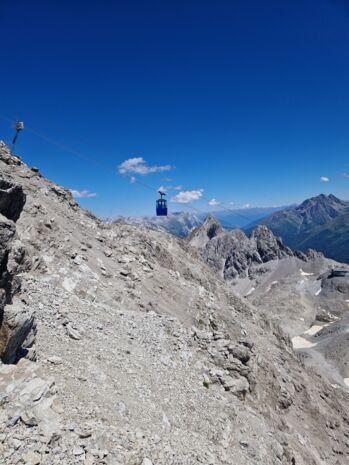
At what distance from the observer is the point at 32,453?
36.1 ft

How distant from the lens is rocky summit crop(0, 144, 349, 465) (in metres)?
13.0

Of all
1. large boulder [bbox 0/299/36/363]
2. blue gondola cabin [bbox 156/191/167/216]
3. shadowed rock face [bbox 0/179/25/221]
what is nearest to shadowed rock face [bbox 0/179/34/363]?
large boulder [bbox 0/299/36/363]

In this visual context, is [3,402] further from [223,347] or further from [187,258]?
[187,258]

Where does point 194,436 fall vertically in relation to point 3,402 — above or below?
below

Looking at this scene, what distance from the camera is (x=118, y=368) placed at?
19.2 metres

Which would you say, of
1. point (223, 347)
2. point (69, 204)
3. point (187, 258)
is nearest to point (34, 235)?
point (69, 204)

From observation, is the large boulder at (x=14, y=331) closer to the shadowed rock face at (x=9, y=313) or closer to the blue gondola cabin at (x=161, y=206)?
the shadowed rock face at (x=9, y=313)

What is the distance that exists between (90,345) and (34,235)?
1426cm

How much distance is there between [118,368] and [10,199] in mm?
10730

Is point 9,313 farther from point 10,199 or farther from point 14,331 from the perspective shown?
point 10,199

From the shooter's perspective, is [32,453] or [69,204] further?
[69,204]

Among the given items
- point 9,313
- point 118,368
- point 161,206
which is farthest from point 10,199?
point 161,206

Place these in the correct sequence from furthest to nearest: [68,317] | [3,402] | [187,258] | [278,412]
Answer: [187,258], [278,412], [68,317], [3,402]

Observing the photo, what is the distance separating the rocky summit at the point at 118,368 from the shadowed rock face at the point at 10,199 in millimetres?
69
